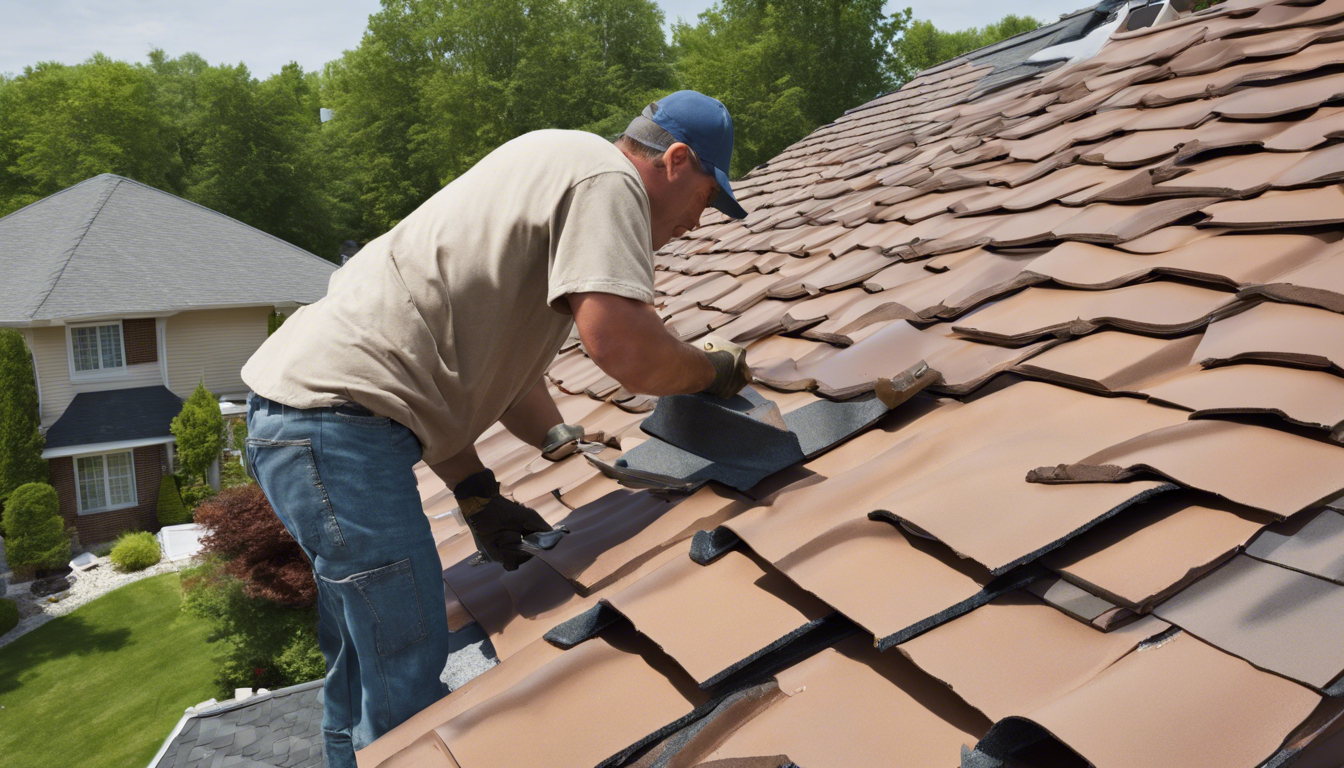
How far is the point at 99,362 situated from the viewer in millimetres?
22703

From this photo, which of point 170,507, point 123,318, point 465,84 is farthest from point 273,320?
point 465,84

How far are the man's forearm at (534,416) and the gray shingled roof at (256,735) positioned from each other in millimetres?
2208

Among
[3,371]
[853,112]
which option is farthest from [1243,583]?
[3,371]

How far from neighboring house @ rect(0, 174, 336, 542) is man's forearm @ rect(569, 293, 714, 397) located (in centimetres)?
2359

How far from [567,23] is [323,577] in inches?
1788

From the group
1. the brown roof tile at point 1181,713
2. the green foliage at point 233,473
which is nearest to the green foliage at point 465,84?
the green foliage at point 233,473

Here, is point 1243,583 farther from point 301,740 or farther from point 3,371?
point 3,371

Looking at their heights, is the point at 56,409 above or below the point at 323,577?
below

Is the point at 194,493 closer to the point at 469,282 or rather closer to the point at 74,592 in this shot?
the point at 74,592

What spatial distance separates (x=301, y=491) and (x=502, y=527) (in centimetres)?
64

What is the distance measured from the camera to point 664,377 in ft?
7.18

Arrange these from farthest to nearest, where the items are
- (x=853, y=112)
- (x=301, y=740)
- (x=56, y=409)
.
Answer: (x=56, y=409) → (x=853, y=112) → (x=301, y=740)

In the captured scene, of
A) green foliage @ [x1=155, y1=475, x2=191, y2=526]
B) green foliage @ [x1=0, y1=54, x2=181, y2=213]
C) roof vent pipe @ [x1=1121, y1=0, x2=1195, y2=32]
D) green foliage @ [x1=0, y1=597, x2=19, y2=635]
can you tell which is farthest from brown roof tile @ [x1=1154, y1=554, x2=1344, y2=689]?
green foliage @ [x1=0, y1=54, x2=181, y2=213]

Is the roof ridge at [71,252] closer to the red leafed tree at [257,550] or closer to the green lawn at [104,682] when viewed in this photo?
the green lawn at [104,682]
